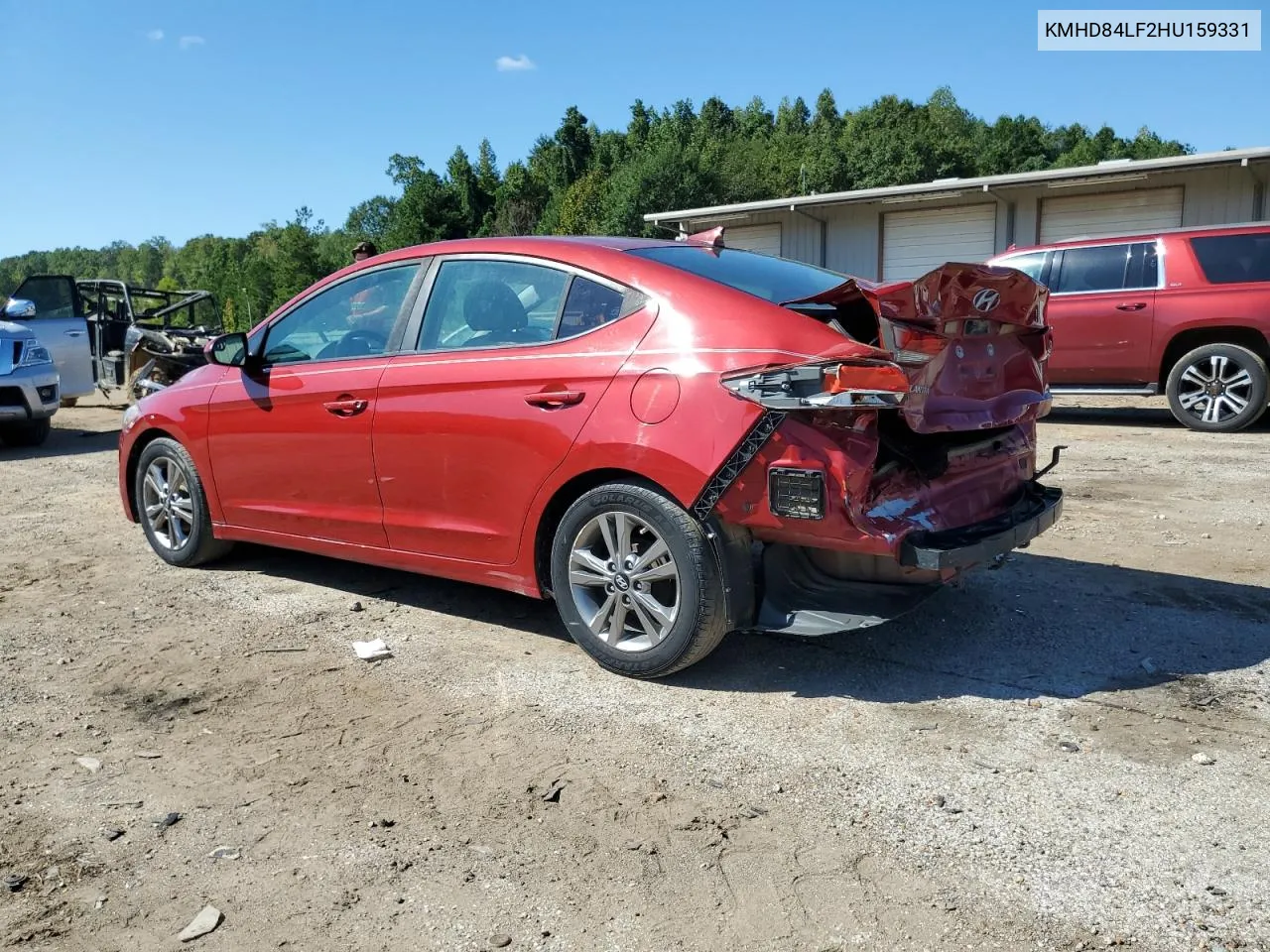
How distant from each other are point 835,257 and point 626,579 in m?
19.1

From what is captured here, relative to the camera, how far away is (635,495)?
3.78 metres

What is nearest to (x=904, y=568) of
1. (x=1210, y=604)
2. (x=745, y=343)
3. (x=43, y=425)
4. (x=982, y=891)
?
(x=745, y=343)

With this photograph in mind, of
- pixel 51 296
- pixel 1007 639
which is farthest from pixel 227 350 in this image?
pixel 51 296

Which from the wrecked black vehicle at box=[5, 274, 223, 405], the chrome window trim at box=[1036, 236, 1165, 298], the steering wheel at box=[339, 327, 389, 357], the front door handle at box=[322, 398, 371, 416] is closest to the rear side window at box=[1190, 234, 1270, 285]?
the chrome window trim at box=[1036, 236, 1165, 298]

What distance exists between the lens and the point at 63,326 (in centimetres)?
1266

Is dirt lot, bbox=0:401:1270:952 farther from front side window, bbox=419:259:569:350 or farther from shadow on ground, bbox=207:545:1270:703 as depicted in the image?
front side window, bbox=419:259:569:350

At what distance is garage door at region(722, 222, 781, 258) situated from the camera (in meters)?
22.7

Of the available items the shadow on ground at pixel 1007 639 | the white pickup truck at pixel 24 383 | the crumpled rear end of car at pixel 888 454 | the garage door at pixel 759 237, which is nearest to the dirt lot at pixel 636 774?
the shadow on ground at pixel 1007 639

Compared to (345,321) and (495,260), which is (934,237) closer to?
(345,321)

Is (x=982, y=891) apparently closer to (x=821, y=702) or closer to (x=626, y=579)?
(x=821, y=702)

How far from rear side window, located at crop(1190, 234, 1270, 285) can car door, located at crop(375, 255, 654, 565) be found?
8279 mm

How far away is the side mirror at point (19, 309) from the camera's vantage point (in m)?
11.4

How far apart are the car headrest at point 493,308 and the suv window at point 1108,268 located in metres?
8.21

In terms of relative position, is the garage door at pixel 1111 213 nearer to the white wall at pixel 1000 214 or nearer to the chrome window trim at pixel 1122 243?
the white wall at pixel 1000 214
